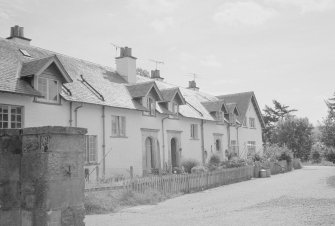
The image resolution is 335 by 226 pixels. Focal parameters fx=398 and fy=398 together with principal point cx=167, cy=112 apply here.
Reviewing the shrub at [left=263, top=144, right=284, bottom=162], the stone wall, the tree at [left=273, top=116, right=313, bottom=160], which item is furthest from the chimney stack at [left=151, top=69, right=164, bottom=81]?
the stone wall

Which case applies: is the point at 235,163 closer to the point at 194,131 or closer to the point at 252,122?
the point at 194,131

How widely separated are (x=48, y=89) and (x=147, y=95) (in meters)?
8.12

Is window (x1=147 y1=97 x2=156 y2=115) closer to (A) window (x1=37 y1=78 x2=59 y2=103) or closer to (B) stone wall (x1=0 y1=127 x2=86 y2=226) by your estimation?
(A) window (x1=37 y1=78 x2=59 y2=103)

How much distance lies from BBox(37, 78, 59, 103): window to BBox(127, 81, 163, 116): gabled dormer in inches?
274

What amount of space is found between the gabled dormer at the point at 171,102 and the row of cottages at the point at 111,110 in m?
0.07

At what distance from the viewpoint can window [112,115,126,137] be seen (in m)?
23.6

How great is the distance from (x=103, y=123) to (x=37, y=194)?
685 inches

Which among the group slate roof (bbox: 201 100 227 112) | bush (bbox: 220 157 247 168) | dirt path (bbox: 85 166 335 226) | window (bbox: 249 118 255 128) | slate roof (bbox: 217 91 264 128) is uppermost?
slate roof (bbox: 217 91 264 128)

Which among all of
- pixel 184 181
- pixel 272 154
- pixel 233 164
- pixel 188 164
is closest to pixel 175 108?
pixel 188 164

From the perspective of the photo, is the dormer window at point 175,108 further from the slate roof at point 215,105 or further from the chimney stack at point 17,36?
the chimney stack at point 17,36

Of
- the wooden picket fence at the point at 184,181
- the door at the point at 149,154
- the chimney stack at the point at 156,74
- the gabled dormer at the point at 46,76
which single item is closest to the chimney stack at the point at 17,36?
the gabled dormer at the point at 46,76

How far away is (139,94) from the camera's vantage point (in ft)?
84.4

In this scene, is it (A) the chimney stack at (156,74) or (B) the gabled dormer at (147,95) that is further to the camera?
(A) the chimney stack at (156,74)

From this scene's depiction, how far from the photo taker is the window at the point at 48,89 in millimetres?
19000
